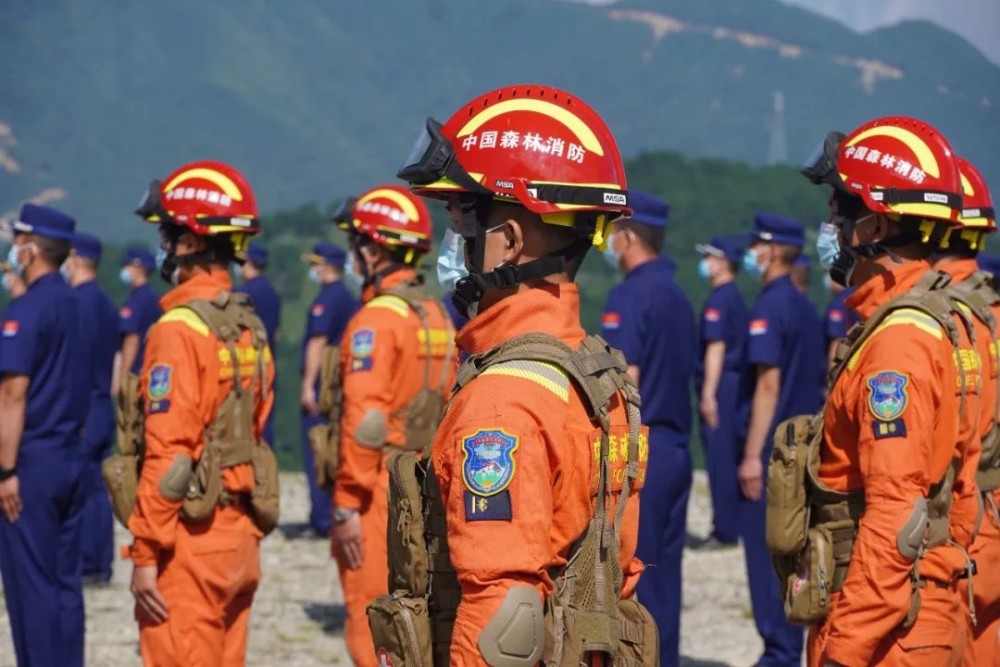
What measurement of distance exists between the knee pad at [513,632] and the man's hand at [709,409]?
9247 millimetres

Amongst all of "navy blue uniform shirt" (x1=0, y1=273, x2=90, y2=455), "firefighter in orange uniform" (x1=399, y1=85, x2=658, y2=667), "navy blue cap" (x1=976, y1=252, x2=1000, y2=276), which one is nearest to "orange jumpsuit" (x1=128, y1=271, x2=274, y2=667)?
"navy blue uniform shirt" (x1=0, y1=273, x2=90, y2=455)

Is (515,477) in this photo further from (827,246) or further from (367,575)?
(367,575)

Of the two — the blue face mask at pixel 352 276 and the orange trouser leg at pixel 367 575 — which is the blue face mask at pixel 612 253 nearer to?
the blue face mask at pixel 352 276

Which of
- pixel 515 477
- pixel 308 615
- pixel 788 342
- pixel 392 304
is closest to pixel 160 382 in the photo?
pixel 392 304

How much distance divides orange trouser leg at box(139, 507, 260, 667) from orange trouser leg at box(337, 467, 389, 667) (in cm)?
140

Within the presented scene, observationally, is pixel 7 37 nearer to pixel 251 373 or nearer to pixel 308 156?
pixel 308 156

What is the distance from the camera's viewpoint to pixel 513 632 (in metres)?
2.79

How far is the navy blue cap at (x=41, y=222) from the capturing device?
738 centimetres

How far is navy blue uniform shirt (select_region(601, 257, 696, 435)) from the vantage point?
7.85 m

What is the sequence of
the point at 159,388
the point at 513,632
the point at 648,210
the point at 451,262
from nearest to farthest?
the point at 513,632, the point at 451,262, the point at 159,388, the point at 648,210

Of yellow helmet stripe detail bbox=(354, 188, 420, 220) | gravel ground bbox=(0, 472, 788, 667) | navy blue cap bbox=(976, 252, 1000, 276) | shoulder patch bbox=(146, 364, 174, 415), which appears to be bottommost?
gravel ground bbox=(0, 472, 788, 667)

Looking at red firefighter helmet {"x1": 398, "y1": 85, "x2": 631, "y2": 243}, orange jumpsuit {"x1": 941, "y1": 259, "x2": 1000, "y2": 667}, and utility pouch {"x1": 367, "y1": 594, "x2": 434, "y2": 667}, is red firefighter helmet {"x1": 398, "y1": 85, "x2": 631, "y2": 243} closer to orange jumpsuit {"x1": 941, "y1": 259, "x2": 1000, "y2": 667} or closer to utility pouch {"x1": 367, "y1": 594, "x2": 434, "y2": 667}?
utility pouch {"x1": 367, "y1": 594, "x2": 434, "y2": 667}

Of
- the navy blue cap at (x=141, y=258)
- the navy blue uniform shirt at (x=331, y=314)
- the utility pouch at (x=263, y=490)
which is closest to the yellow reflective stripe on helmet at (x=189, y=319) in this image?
the utility pouch at (x=263, y=490)

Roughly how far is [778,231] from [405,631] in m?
7.11
